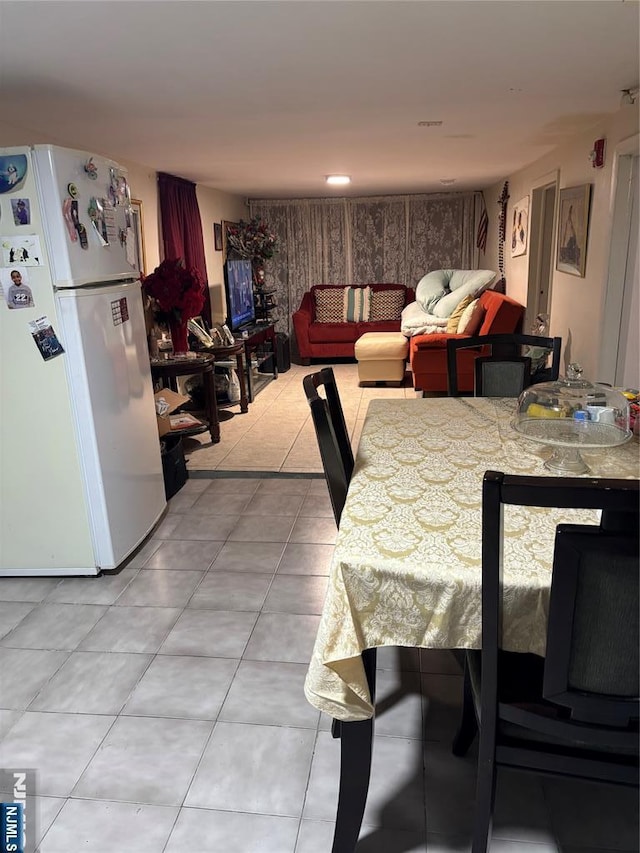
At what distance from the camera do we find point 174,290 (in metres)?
4.10

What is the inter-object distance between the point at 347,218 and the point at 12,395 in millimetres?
6618

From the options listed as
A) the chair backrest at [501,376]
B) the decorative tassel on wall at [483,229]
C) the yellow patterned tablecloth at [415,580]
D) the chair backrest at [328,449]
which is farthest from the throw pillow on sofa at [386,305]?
the yellow patterned tablecloth at [415,580]

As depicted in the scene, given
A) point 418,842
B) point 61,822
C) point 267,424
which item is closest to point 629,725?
point 418,842

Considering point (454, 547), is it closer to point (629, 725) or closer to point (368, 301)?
point (629, 725)

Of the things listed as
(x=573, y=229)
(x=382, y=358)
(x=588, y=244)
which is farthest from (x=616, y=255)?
(x=382, y=358)

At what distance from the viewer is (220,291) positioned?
6.56 meters

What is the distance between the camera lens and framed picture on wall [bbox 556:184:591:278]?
3.71 metres

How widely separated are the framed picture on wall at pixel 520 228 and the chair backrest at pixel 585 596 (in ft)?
16.2

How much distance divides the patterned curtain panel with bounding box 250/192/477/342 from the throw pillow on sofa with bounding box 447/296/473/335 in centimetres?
246

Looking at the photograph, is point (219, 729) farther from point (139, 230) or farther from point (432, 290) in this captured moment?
point (432, 290)

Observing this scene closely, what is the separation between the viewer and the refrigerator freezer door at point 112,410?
2.43 meters

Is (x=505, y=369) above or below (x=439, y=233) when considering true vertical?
below

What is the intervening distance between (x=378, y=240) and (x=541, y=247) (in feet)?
11.3

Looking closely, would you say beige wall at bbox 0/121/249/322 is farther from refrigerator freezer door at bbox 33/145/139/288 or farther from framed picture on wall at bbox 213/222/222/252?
refrigerator freezer door at bbox 33/145/139/288
